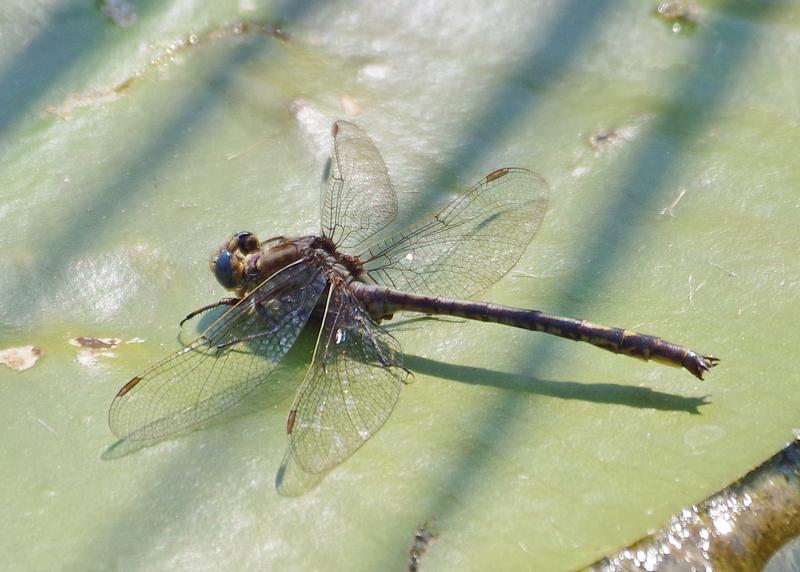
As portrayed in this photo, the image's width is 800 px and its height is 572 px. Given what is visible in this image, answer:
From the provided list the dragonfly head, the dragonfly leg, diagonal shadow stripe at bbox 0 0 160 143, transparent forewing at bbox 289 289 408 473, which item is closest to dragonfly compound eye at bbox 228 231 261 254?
the dragonfly head

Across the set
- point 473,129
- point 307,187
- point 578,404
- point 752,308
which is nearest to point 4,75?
point 307,187

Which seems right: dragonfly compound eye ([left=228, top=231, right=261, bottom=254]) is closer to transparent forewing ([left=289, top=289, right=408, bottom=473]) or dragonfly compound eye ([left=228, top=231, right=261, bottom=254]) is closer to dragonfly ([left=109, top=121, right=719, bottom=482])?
dragonfly ([left=109, top=121, right=719, bottom=482])

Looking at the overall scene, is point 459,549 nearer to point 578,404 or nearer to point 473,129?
point 578,404

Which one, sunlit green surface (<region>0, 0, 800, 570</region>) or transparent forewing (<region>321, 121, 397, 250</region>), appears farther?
transparent forewing (<region>321, 121, 397, 250</region>)

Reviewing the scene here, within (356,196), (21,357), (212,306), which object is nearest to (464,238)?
(356,196)

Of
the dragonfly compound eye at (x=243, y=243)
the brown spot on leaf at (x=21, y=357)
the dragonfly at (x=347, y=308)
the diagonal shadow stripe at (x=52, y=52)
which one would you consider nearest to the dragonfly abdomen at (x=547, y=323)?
the dragonfly at (x=347, y=308)

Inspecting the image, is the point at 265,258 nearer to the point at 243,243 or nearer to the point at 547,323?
the point at 243,243

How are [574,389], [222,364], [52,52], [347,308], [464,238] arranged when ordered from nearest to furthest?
1. [574,389]
2. [222,364]
3. [347,308]
4. [464,238]
5. [52,52]
